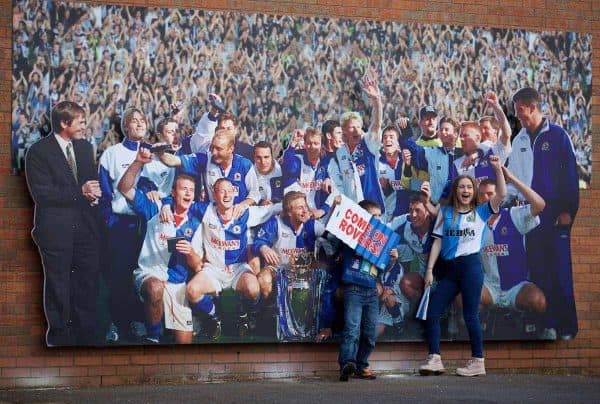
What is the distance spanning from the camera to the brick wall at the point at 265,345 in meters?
10.1

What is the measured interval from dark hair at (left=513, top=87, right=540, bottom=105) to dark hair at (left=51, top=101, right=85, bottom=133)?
4.51 meters

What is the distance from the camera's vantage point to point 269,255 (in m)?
10.6

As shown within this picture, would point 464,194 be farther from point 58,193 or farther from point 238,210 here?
point 58,193

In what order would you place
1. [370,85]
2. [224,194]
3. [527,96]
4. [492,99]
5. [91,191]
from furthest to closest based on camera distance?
[527,96] < [492,99] < [370,85] < [224,194] < [91,191]

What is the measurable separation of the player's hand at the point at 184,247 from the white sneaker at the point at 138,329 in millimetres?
785

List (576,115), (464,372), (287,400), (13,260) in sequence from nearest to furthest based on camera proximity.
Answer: (287,400) → (13,260) → (464,372) → (576,115)

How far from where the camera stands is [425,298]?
1085 centimetres

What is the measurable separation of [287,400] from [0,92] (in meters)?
3.96

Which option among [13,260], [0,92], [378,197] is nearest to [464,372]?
[378,197]

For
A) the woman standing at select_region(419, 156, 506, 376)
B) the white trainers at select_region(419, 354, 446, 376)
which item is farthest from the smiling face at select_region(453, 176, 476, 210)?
the white trainers at select_region(419, 354, 446, 376)

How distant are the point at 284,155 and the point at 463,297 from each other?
90.1 inches

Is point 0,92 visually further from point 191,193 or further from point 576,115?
point 576,115

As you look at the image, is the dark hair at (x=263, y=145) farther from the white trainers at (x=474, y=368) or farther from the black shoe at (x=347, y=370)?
the white trainers at (x=474, y=368)

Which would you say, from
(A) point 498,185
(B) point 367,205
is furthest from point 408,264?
(A) point 498,185
